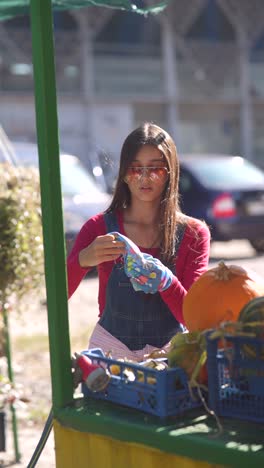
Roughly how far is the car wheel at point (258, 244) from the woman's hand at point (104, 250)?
918 centimetres

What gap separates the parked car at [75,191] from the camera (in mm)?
9742

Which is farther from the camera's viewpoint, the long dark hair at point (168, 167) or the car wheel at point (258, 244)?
the car wheel at point (258, 244)

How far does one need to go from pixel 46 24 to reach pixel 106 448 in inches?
40.2

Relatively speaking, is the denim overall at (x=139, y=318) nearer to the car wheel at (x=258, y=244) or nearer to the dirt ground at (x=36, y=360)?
the dirt ground at (x=36, y=360)

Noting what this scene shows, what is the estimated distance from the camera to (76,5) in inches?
143

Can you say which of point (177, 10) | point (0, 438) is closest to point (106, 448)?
point (0, 438)

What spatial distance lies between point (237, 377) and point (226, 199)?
31.5ft

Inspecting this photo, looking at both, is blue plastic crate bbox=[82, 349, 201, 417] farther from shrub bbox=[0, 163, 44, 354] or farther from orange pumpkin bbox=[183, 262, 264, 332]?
shrub bbox=[0, 163, 44, 354]

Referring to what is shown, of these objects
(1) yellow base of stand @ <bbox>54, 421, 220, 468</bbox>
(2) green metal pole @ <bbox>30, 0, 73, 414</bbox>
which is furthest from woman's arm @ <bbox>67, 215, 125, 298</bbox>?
(1) yellow base of stand @ <bbox>54, 421, 220, 468</bbox>

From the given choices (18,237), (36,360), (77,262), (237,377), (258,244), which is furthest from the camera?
(258,244)

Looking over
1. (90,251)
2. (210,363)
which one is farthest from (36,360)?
(210,363)

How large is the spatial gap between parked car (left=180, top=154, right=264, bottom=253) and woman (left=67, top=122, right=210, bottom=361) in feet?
27.3

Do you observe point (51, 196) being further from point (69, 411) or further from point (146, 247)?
point (146, 247)

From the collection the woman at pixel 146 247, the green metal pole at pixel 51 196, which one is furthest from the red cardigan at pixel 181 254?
the green metal pole at pixel 51 196
